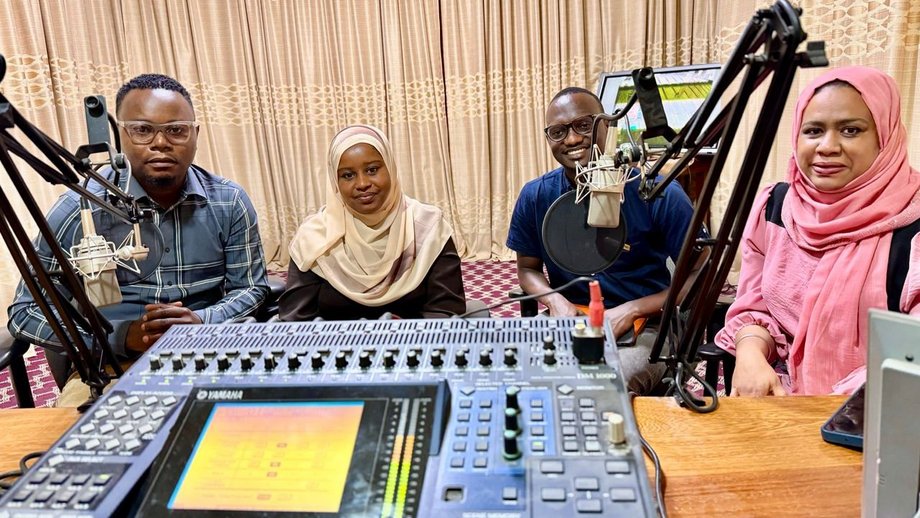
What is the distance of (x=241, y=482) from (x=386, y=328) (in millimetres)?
385

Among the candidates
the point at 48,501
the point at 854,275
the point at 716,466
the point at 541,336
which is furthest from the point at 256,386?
the point at 854,275

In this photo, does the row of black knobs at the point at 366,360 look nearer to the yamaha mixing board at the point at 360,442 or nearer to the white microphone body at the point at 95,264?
the yamaha mixing board at the point at 360,442

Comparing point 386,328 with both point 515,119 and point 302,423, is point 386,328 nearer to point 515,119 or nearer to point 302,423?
point 302,423

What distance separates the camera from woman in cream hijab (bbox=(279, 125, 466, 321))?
79.1 inches

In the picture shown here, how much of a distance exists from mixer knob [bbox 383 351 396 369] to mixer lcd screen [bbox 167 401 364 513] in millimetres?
130

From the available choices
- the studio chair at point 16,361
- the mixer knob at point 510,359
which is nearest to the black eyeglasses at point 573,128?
the mixer knob at point 510,359

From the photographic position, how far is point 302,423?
2.31ft

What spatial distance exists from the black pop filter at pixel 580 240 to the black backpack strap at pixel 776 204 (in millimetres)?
805

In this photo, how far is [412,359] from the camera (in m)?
0.84

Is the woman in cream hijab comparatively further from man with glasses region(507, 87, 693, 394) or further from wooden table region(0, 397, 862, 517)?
wooden table region(0, 397, 862, 517)

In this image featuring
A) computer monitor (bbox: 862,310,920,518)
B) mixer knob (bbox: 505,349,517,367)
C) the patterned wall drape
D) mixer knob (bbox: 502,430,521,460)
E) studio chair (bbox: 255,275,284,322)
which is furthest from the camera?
the patterned wall drape

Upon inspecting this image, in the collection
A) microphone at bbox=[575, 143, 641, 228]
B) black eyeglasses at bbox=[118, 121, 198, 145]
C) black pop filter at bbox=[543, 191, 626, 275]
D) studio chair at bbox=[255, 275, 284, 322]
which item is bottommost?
studio chair at bbox=[255, 275, 284, 322]

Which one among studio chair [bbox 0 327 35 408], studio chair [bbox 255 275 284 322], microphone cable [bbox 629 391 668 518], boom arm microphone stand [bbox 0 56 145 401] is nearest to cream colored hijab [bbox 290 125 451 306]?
studio chair [bbox 255 275 284 322]

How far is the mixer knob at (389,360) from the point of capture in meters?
0.84
